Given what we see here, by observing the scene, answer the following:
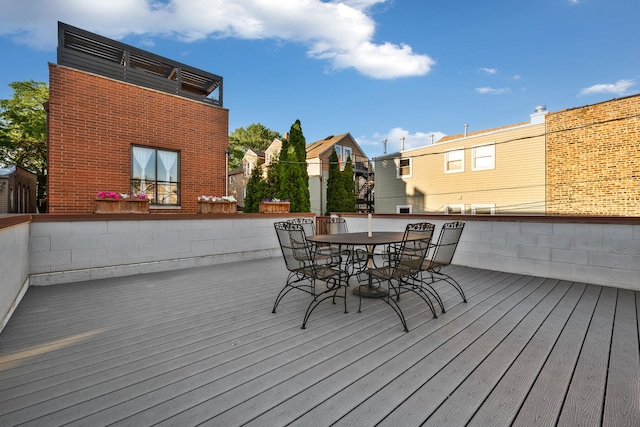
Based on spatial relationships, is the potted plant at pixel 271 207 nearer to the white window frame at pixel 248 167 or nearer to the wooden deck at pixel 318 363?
the wooden deck at pixel 318 363

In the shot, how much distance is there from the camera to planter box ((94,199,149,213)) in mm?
4977

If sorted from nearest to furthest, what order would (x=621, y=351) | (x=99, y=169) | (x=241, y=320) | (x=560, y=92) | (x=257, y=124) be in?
1. (x=621, y=351)
2. (x=241, y=320)
3. (x=99, y=169)
4. (x=560, y=92)
5. (x=257, y=124)

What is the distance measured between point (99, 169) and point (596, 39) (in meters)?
15.9

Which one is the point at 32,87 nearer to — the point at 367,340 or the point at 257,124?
the point at 257,124

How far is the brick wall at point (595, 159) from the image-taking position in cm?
828

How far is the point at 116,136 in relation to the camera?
6.53 metres

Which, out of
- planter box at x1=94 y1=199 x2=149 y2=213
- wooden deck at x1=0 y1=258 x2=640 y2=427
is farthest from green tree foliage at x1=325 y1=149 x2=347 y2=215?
wooden deck at x1=0 y1=258 x2=640 y2=427

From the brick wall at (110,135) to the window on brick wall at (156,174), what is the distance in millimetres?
148

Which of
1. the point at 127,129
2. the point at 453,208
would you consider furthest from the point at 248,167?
the point at 127,129

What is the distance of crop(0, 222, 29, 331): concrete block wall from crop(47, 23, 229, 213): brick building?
2668 millimetres

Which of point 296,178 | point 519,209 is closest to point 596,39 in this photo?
point 519,209

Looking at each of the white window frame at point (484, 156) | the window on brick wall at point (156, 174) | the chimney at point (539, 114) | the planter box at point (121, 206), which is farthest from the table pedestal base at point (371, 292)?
the chimney at point (539, 114)

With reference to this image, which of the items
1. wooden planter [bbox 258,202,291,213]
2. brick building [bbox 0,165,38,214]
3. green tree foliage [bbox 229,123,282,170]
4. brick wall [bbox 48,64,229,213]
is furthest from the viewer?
green tree foliage [bbox 229,123,282,170]

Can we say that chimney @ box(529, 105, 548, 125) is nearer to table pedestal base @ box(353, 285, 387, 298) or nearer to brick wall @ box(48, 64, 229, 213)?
table pedestal base @ box(353, 285, 387, 298)
